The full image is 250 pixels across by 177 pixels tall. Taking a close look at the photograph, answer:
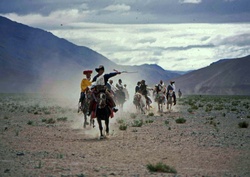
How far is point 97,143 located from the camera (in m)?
17.4

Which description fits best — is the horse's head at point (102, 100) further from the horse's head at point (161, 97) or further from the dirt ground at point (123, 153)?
the horse's head at point (161, 97)

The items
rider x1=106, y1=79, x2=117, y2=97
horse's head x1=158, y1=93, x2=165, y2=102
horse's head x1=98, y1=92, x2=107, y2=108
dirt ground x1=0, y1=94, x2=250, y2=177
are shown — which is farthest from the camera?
horse's head x1=158, y1=93, x2=165, y2=102

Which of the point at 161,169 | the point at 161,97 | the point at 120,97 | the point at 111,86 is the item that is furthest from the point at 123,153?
the point at 120,97

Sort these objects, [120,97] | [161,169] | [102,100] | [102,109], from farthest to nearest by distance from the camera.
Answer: [120,97], [102,109], [102,100], [161,169]

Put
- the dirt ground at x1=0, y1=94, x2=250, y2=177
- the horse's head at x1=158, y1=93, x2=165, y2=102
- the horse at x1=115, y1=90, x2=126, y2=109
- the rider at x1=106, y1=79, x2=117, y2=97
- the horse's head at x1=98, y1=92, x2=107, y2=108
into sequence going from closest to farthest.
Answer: the dirt ground at x1=0, y1=94, x2=250, y2=177, the horse's head at x1=98, y1=92, x2=107, y2=108, the rider at x1=106, y1=79, x2=117, y2=97, the horse's head at x1=158, y1=93, x2=165, y2=102, the horse at x1=115, y1=90, x2=126, y2=109

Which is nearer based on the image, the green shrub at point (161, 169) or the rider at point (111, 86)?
the green shrub at point (161, 169)

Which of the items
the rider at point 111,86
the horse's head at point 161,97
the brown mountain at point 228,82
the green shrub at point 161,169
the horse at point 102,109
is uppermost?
the brown mountain at point 228,82

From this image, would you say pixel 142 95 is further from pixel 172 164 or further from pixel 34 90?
pixel 34 90

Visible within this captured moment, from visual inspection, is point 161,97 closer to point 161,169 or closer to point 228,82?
point 161,169

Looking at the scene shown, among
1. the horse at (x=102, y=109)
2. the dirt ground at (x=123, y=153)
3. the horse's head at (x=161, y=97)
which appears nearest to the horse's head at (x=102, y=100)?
the horse at (x=102, y=109)

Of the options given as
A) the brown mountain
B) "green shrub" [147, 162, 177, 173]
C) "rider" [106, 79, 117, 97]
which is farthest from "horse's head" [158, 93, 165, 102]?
the brown mountain

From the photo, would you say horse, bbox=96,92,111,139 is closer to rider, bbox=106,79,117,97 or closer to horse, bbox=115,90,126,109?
rider, bbox=106,79,117,97

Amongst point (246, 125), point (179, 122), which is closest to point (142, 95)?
point (179, 122)

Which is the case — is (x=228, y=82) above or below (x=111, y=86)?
above
